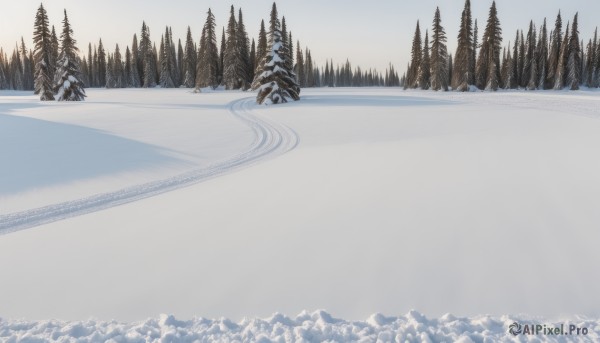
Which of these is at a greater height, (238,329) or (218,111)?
(218,111)

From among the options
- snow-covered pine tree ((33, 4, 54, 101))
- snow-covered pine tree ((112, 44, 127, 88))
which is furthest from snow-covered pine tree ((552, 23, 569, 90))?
snow-covered pine tree ((112, 44, 127, 88))

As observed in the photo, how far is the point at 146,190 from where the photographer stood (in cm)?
782

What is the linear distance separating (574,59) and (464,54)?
13877 millimetres

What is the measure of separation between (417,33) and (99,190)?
173 feet

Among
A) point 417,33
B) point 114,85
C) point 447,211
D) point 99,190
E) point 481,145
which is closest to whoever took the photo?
point 447,211

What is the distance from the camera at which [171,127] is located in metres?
15.8

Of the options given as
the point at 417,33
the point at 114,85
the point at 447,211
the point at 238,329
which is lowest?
the point at 238,329

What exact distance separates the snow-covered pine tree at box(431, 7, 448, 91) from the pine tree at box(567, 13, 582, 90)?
48.0ft

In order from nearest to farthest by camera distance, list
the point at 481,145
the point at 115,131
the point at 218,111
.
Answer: the point at 481,145 < the point at 115,131 < the point at 218,111

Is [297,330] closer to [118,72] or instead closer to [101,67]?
[118,72]

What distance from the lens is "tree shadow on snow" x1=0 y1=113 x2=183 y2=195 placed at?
8.57 m

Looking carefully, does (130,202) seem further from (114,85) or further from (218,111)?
(114,85)

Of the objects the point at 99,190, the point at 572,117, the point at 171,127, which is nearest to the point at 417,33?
the point at 572,117

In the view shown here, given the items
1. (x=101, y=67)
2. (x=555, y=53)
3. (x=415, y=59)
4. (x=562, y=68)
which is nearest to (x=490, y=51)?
(x=562, y=68)
